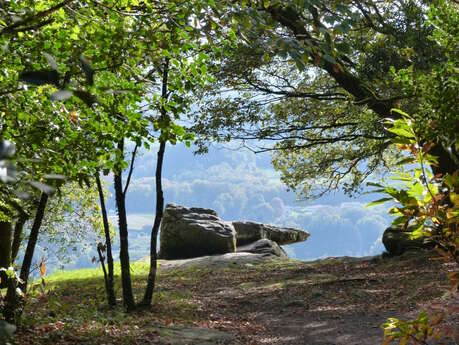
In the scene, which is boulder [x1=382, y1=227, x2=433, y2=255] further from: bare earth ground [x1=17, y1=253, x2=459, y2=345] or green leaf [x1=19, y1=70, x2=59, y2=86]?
green leaf [x1=19, y1=70, x2=59, y2=86]

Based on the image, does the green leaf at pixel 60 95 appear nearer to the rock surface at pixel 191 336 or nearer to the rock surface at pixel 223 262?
the rock surface at pixel 191 336

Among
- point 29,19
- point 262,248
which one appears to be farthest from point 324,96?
point 29,19

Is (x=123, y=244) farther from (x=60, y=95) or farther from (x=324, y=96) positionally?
(x=324, y=96)

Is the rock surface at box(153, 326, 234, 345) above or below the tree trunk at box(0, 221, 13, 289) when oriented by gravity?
below

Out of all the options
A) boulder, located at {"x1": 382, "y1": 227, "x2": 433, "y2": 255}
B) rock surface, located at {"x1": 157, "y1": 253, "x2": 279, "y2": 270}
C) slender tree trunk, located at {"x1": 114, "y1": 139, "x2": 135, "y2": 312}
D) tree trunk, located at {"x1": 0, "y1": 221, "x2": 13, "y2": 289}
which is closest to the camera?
slender tree trunk, located at {"x1": 114, "y1": 139, "x2": 135, "y2": 312}

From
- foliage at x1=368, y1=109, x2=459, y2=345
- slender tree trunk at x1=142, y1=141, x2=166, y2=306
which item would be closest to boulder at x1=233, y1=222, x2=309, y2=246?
slender tree trunk at x1=142, y1=141, x2=166, y2=306

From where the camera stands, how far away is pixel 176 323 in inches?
431

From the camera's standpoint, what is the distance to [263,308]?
1374 centimetres

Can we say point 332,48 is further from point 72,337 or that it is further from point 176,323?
point 176,323

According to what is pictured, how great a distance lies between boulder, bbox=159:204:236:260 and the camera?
28.8 m

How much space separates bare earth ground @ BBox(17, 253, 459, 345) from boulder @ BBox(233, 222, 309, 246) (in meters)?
12.5

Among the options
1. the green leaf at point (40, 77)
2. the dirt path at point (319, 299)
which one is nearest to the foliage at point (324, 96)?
the dirt path at point (319, 299)

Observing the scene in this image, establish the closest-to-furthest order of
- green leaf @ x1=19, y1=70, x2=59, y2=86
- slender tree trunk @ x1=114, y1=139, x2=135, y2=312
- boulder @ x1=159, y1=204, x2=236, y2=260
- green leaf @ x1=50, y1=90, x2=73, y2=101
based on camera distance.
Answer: green leaf @ x1=50, y1=90, x2=73, y2=101
green leaf @ x1=19, y1=70, x2=59, y2=86
slender tree trunk @ x1=114, y1=139, x2=135, y2=312
boulder @ x1=159, y1=204, x2=236, y2=260

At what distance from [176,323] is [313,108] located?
40.6 ft
